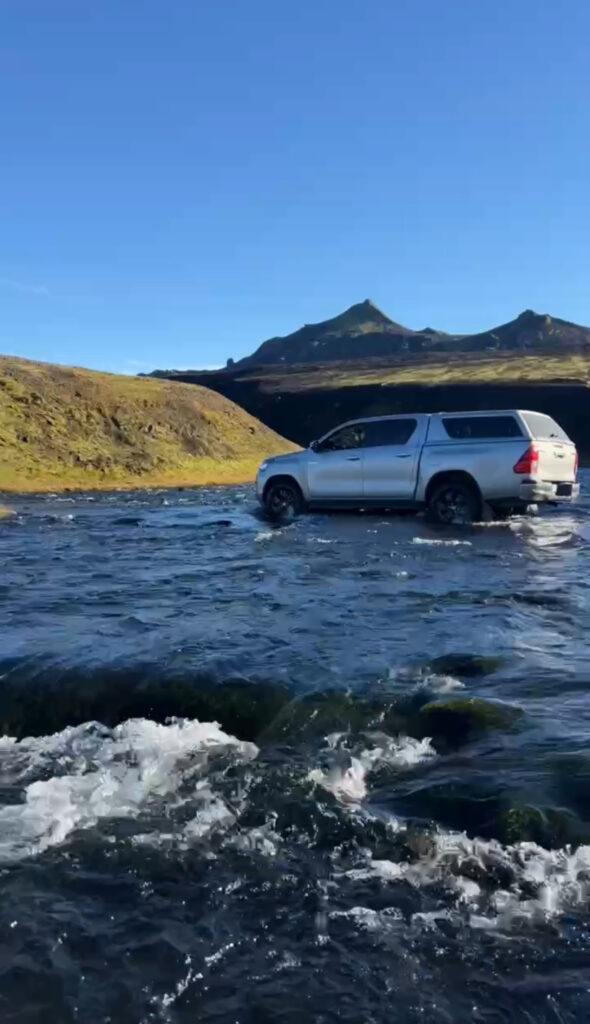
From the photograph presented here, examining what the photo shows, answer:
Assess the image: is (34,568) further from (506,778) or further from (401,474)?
(506,778)

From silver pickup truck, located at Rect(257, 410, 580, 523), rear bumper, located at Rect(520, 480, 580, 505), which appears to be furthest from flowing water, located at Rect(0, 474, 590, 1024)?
silver pickup truck, located at Rect(257, 410, 580, 523)

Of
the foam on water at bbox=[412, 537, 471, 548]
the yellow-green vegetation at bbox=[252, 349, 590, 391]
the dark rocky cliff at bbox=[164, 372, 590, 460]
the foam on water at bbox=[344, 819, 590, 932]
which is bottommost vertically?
the foam on water at bbox=[344, 819, 590, 932]

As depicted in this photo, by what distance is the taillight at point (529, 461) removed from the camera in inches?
623

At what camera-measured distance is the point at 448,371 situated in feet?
390

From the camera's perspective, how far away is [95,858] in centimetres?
406

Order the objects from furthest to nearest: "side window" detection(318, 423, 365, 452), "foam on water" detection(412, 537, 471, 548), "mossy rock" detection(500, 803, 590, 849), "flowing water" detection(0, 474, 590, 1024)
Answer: "side window" detection(318, 423, 365, 452) → "foam on water" detection(412, 537, 471, 548) → "mossy rock" detection(500, 803, 590, 849) → "flowing water" detection(0, 474, 590, 1024)

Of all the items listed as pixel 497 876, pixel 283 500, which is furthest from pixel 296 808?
pixel 283 500

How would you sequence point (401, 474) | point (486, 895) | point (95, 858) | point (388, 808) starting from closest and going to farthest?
1. point (486, 895)
2. point (95, 858)
3. point (388, 808)
4. point (401, 474)

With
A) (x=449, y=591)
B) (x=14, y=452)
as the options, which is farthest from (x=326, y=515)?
(x=14, y=452)

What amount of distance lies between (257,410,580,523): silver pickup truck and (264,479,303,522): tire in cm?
5

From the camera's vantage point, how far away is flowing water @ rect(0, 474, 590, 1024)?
10.3 ft

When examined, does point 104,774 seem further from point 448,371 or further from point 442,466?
point 448,371

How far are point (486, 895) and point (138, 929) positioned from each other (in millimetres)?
1455

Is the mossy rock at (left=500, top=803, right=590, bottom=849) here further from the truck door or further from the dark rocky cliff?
the dark rocky cliff
